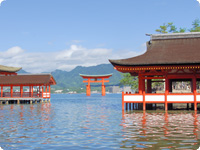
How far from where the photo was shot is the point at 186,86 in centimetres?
6900

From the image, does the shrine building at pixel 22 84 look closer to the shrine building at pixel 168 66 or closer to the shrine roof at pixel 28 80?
the shrine roof at pixel 28 80

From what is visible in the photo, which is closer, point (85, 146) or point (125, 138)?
point (85, 146)

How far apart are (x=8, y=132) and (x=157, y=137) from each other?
868 centimetres

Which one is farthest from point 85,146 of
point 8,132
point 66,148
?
point 8,132

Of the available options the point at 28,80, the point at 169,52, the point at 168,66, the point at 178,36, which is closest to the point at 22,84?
the point at 28,80

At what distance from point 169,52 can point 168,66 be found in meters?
2.74

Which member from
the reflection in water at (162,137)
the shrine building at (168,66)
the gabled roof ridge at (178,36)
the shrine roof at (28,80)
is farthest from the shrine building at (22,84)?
the reflection in water at (162,137)

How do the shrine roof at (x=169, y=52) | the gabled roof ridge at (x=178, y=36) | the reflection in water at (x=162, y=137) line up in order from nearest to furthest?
1. the reflection in water at (x=162, y=137)
2. the shrine roof at (x=169, y=52)
3. the gabled roof ridge at (x=178, y=36)

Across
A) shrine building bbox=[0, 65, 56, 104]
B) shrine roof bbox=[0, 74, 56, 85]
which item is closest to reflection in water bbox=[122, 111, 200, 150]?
shrine roof bbox=[0, 74, 56, 85]

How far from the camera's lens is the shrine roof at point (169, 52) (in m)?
28.2

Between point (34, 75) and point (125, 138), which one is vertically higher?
point (34, 75)

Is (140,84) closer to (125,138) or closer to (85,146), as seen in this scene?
(125,138)

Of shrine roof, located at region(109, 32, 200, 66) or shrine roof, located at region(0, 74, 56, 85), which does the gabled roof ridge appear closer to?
shrine roof, located at region(109, 32, 200, 66)

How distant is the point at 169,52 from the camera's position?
100ft
